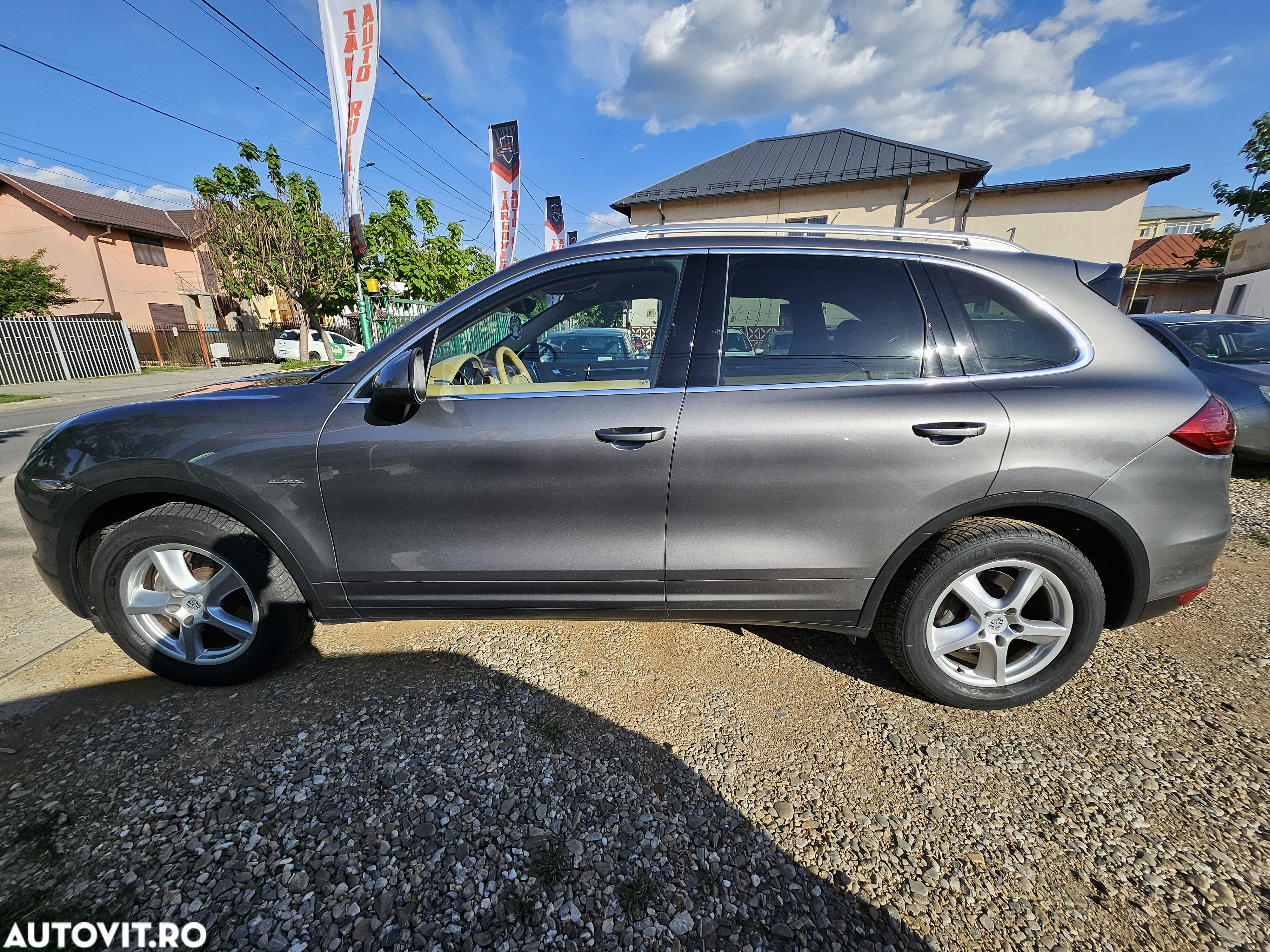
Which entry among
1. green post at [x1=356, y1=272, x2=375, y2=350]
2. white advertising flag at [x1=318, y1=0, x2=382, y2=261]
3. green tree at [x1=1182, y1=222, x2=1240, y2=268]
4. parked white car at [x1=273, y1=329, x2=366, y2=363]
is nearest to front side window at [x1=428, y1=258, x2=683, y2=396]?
white advertising flag at [x1=318, y1=0, x2=382, y2=261]

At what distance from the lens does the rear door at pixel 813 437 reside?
1.89m

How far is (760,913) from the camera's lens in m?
1.45

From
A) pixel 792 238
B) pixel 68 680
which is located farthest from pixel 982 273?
pixel 68 680

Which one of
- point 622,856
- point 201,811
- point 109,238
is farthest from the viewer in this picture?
point 109,238

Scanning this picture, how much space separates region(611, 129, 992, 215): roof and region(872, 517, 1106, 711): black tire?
688 inches

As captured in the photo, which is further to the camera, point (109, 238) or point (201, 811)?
point (109, 238)

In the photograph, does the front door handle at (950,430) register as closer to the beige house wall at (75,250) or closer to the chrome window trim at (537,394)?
the chrome window trim at (537,394)

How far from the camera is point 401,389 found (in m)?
1.87

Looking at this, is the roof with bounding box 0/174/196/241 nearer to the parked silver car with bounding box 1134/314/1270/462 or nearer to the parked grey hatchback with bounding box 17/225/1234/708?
the parked grey hatchback with bounding box 17/225/1234/708

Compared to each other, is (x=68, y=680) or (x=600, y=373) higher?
(x=600, y=373)

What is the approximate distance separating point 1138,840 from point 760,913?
124cm

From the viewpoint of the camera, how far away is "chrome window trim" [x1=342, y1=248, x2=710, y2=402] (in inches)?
81.7

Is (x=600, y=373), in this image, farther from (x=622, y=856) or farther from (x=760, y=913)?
(x=760, y=913)

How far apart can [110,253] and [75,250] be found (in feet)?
3.83
